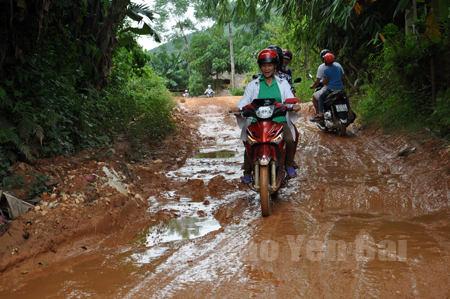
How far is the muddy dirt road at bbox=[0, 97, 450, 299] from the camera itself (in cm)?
261

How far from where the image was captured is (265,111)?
436 centimetres

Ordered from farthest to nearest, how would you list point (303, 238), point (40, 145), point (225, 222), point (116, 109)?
point (116, 109) < point (40, 145) < point (225, 222) < point (303, 238)

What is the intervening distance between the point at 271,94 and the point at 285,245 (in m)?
2.18

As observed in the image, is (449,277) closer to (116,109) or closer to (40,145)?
(40,145)

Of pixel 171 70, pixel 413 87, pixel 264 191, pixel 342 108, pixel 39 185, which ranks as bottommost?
pixel 264 191

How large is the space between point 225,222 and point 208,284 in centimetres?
146

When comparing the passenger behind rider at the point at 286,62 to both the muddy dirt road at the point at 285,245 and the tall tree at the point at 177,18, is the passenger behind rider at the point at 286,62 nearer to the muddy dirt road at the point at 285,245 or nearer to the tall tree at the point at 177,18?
the muddy dirt road at the point at 285,245

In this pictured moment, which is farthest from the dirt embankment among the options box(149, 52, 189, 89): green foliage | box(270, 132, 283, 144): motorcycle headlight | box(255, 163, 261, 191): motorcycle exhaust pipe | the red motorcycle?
box(149, 52, 189, 89): green foliage

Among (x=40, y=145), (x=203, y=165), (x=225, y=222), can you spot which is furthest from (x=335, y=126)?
(x=40, y=145)

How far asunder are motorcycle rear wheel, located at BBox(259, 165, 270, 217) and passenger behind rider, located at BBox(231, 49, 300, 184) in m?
0.55

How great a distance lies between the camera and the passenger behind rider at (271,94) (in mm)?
4664

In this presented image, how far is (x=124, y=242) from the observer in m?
3.72

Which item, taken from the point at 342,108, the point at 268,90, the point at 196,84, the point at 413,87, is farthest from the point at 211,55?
the point at 268,90

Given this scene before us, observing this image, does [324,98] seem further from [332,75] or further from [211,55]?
[211,55]
